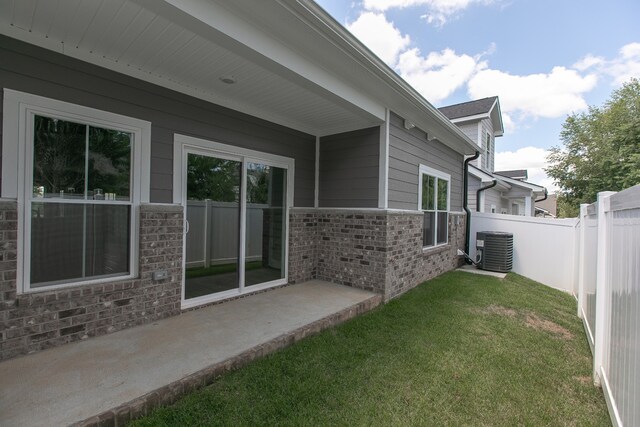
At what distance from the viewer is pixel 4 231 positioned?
96.6 inches

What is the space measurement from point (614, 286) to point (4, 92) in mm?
5195

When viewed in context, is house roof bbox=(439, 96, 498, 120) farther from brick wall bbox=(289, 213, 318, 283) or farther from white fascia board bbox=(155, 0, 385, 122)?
white fascia board bbox=(155, 0, 385, 122)

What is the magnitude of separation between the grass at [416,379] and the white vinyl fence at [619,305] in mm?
339

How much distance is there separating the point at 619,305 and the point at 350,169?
3703 mm

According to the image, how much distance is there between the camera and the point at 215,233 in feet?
13.5

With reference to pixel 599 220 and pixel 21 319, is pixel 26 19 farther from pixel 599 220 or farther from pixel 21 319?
pixel 599 220

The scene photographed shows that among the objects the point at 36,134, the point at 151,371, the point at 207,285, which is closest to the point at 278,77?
the point at 36,134

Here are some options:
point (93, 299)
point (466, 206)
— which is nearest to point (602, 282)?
point (93, 299)

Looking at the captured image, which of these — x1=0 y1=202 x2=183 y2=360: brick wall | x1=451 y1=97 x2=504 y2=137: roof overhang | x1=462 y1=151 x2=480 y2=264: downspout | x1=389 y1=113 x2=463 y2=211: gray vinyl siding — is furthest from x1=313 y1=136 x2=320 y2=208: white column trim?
x1=451 y1=97 x2=504 y2=137: roof overhang

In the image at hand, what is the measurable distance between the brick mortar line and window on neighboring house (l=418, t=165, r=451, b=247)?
11.2 ft

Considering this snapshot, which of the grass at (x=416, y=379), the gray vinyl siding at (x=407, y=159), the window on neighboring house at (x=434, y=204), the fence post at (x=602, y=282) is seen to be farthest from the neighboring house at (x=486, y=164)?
the fence post at (x=602, y=282)

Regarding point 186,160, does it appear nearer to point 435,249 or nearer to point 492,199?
point 435,249

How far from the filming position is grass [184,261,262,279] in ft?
12.6

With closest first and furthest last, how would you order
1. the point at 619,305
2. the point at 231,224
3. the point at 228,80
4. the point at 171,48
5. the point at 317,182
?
the point at 619,305 < the point at 171,48 < the point at 228,80 < the point at 231,224 < the point at 317,182
